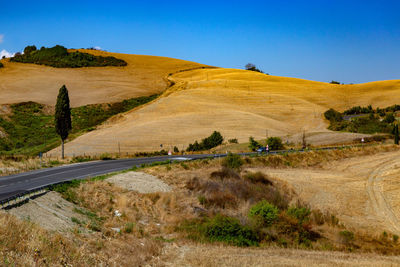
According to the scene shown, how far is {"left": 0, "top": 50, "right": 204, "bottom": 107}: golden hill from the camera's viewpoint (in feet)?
305

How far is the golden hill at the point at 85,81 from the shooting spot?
9294 cm

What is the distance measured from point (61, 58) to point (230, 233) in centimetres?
13126

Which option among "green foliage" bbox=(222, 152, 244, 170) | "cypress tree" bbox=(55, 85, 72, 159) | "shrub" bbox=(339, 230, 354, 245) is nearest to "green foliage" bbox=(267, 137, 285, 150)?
"green foliage" bbox=(222, 152, 244, 170)

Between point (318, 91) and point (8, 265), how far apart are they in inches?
4187

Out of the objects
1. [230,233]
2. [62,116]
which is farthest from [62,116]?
[230,233]

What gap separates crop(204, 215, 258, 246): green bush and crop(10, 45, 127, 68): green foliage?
12048cm

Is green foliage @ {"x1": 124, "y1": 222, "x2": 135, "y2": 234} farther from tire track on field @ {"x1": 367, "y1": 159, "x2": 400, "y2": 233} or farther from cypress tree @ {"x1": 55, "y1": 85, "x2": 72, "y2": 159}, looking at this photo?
cypress tree @ {"x1": 55, "y1": 85, "x2": 72, "y2": 159}

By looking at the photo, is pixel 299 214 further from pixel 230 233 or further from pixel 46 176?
pixel 46 176

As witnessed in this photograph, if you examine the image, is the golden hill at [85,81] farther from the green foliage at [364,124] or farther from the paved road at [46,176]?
the paved road at [46,176]

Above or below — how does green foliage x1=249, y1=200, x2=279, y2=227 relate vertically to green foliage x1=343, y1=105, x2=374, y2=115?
below

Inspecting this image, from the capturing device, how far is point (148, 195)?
2589cm

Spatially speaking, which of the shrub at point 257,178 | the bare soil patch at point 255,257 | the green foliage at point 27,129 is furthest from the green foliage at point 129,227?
the green foliage at point 27,129

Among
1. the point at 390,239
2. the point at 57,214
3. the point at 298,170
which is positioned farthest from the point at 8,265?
the point at 298,170

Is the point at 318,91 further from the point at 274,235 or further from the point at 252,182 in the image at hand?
the point at 274,235
